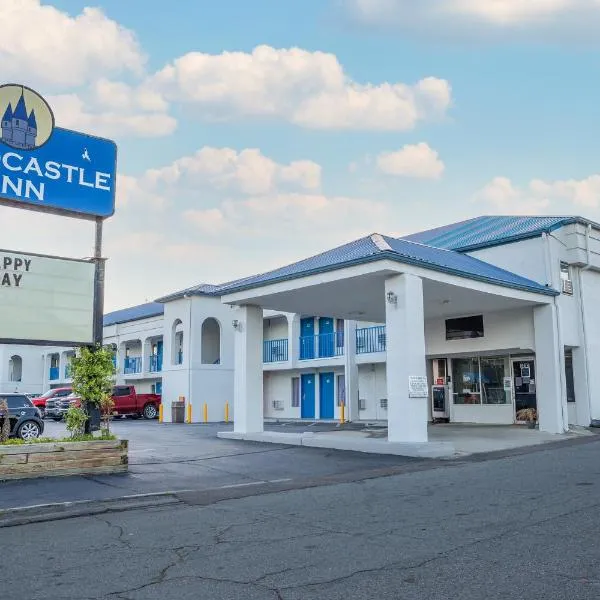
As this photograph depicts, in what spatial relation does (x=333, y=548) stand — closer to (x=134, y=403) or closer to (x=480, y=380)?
(x=480, y=380)

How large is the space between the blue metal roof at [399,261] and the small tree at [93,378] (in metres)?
5.82

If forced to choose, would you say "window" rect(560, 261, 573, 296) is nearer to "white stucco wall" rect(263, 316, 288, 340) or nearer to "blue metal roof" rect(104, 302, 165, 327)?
"white stucco wall" rect(263, 316, 288, 340)

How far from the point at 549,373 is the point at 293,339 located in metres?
15.4

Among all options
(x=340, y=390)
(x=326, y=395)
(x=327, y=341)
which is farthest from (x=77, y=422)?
(x=326, y=395)

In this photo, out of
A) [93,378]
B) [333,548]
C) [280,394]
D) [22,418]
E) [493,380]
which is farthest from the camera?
[280,394]

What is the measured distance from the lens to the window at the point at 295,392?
3400 centimetres

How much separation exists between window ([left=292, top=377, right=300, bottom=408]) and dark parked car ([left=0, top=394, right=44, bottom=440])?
52.7 feet

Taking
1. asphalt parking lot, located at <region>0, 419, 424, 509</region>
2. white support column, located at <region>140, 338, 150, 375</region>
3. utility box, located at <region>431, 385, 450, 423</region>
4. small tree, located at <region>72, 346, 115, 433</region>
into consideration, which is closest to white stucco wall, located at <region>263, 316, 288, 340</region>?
white support column, located at <region>140, 338, 150, 375</region>

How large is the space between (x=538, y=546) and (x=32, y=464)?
845 centimetres

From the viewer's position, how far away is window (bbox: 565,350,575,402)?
22.2 metres

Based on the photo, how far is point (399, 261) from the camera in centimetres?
1481

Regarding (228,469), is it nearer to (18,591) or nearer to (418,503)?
(418,503)

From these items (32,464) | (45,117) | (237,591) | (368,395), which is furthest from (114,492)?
(368,395)

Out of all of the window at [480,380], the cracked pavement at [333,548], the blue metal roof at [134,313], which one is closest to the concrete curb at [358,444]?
the cracked pavement at [333,548]
